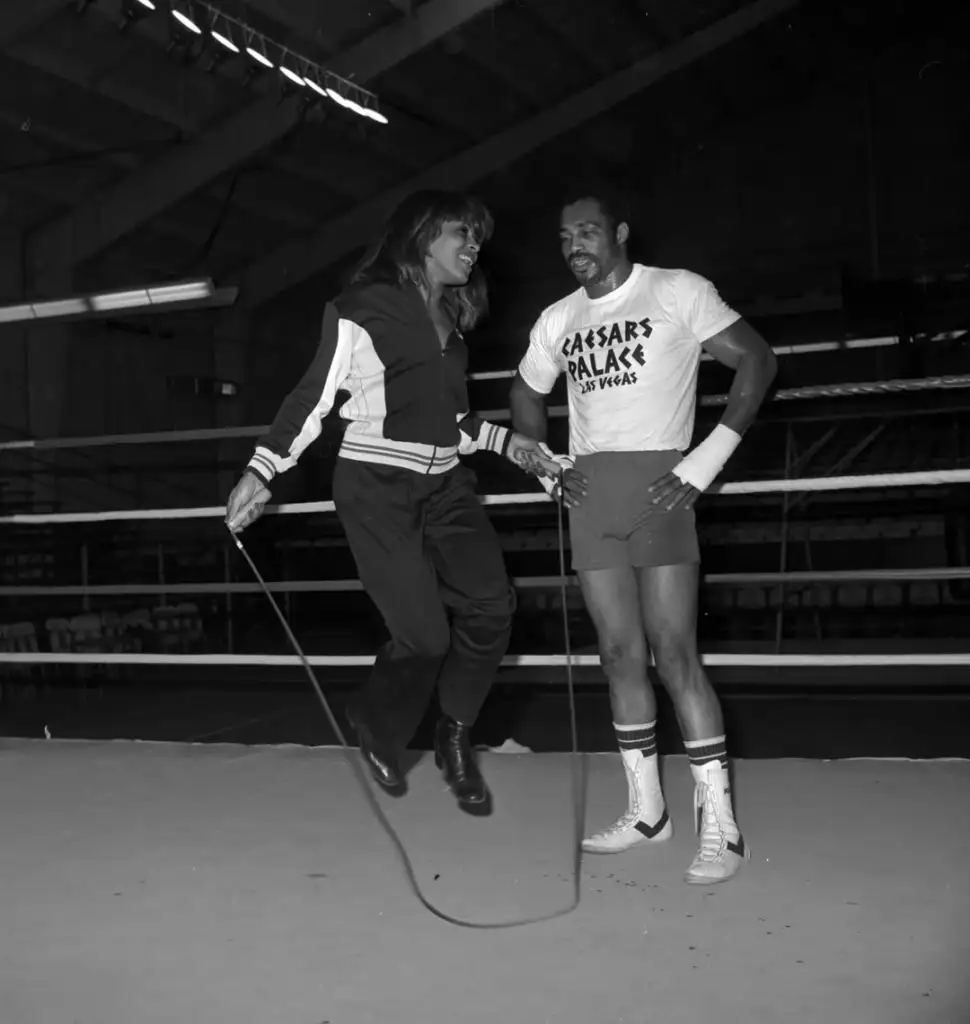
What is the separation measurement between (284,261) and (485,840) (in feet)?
36.9

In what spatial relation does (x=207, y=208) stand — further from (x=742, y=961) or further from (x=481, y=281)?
(x=742, y=961)

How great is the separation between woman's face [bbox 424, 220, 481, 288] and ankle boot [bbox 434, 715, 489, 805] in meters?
0.85

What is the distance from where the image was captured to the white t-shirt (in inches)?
79.2

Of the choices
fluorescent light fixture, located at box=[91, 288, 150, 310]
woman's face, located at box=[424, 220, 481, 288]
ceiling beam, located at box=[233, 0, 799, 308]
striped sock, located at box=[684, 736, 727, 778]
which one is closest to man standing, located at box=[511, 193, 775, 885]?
striped sock, located at box=[684, 736, 727, 778]

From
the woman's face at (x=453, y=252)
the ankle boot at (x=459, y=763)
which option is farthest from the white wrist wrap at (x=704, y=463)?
the ankle boot at (x=459, y=763)

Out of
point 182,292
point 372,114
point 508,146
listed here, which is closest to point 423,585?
point 182,292

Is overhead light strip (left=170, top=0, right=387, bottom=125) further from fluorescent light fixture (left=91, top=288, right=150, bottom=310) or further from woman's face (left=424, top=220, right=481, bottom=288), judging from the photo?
woman's face (left=424, top=220, right=481, bottom=288)

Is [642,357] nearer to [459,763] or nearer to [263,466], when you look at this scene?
→ [263,466]

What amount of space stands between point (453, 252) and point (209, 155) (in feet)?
27.3

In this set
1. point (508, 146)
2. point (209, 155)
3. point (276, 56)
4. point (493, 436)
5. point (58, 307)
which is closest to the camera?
point (493, 436)

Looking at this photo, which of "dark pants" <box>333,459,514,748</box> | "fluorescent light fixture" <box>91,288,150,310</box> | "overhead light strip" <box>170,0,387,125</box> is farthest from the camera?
"fluorescent light fixture" <box>91,288,150,310</box>

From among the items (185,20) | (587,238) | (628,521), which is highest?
(185,20)

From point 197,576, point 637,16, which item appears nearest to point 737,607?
point 197,576

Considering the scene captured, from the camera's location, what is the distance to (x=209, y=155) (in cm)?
984
